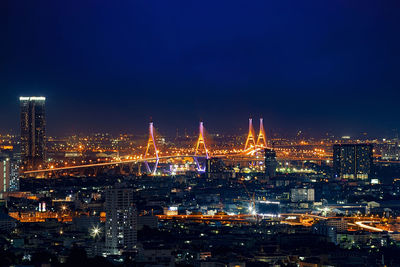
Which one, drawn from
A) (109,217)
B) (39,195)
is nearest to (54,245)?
(109,217)

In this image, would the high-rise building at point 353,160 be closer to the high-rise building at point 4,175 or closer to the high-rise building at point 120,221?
the high-rise building at point 4,175

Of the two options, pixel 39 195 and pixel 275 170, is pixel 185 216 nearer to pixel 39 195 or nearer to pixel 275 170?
pixel 39 195

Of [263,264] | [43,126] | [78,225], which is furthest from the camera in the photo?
[43,126]

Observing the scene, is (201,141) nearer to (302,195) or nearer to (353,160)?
(353,160)

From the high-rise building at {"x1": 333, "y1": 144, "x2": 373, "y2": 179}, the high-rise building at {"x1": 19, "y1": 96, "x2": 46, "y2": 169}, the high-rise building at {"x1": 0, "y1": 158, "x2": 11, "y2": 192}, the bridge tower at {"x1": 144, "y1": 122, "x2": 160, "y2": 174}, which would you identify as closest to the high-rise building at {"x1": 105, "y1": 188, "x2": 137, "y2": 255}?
the high-rise building at {"x1": 0, "y1": 158, "x2": 11, "y2": 192}

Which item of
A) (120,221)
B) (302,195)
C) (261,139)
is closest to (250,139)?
(261,139)

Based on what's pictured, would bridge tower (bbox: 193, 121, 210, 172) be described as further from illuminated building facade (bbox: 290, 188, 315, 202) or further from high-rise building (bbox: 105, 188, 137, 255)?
high-rise building (bbox: 105, 188, 137, 255)

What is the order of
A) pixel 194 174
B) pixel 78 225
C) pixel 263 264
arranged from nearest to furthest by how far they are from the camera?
pixel 263 264 < pixel 78 225 < pixel 194 174
